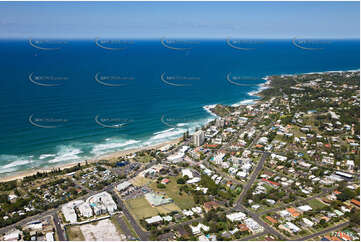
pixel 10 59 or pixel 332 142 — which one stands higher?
pixel 10 59

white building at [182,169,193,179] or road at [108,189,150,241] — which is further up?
white building at [182,169,193,179]

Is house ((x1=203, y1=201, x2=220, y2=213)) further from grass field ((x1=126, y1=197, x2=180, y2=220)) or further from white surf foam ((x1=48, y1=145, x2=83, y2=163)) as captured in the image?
white surf foam ((x1=48, y1=145, x2=83, y2=163))

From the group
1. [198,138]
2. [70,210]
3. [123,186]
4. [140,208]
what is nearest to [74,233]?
[70,210]

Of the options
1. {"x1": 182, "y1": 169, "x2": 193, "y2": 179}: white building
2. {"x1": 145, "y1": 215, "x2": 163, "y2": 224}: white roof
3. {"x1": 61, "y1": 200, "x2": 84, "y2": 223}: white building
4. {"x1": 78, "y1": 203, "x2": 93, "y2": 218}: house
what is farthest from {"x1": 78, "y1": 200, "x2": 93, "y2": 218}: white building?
{"x1": 182, "y1": 169, "x2": 193, "y2": 179}: white building

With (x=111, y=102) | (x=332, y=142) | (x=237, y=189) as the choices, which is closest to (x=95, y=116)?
(x=111, y=102)

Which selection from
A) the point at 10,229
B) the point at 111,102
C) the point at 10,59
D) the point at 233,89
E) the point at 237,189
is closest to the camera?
the point at 10,229

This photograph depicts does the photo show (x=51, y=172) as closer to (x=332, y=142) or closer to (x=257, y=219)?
(x=257, y=219)

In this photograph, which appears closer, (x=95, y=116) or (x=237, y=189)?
(x=237, y=189)
